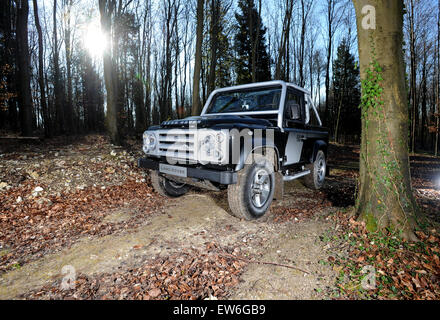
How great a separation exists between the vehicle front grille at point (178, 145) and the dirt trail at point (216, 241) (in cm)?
105

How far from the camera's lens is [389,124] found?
3014 millimetres

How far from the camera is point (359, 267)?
2.50m

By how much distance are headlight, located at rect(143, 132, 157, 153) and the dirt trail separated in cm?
117

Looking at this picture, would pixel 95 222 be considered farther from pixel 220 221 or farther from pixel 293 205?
pixel 293 205

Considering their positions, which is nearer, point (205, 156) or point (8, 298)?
point (8, 298)

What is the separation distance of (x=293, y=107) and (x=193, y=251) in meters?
2.86

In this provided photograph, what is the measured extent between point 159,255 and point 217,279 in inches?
31.8

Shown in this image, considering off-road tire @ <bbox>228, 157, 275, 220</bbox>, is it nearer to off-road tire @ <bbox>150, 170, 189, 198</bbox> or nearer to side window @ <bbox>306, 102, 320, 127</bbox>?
off-road tire @ <bbox>150, 170, 189, 198</bbox>

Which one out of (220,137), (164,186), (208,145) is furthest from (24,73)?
(220,137)

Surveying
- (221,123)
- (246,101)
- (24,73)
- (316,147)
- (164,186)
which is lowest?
(164,186)

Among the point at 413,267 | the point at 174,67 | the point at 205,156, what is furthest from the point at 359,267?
the point at 174,67

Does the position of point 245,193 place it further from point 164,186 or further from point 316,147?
point 316,147

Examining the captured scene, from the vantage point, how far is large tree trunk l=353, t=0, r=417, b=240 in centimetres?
297
